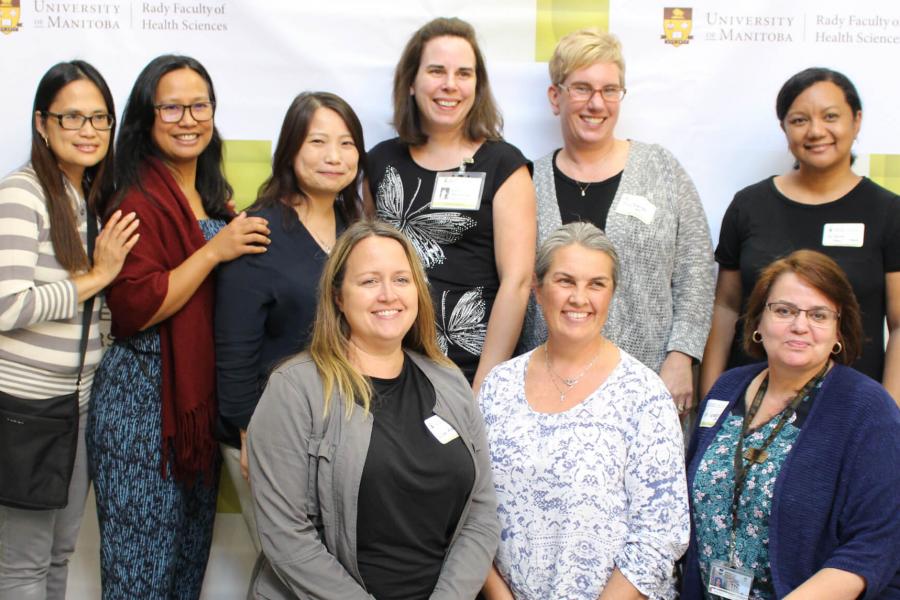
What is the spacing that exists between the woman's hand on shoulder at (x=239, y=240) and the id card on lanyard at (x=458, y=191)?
1.78 feet

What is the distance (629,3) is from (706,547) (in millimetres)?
1913

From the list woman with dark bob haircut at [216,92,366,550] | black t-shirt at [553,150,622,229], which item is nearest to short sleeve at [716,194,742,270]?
black t-shirt at [553,150,622,229]

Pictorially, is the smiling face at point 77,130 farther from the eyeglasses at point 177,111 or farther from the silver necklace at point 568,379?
the silver necklace at point 568,379

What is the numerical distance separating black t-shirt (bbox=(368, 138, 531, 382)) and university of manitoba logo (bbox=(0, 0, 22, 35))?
163cm

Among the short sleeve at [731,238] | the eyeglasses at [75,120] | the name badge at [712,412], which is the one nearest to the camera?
the name badge at [712,412]

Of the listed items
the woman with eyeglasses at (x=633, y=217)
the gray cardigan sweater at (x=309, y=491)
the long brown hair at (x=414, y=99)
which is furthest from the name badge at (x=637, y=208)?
the gray cardigan sweater at (x=309, y=491)

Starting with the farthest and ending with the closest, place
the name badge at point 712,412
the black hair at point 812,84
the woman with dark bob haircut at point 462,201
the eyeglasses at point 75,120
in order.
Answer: the black hair at point 812,84
the woman with dark bob haircut at point 462,201
the eyeglasses at point 75,120
the name badge at point 712,412

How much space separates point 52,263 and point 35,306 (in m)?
0.14

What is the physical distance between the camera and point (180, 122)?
2.32 meters

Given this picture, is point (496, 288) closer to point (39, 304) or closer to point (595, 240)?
point (595, 240)

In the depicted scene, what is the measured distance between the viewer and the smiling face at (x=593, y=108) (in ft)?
8.43

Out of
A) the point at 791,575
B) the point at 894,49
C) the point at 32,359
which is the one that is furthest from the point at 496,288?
the point at 894,49

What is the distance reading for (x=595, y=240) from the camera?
203 cm

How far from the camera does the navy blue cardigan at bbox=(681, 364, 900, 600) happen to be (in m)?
1.80
